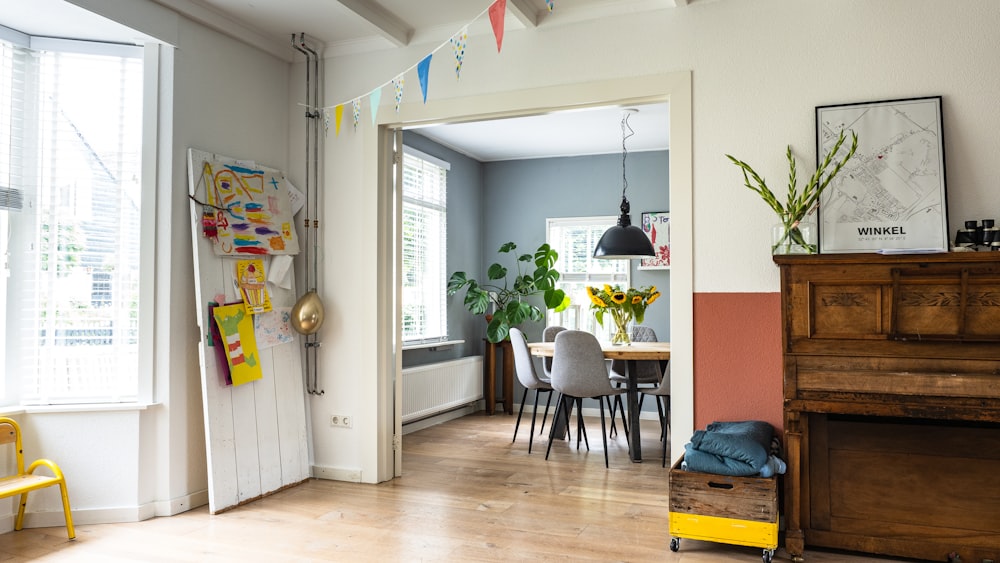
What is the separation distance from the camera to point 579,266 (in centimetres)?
739

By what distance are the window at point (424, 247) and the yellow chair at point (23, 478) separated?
3264 millimetres

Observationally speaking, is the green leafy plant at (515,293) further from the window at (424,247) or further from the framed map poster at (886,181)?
the framed map poster at (886,181)

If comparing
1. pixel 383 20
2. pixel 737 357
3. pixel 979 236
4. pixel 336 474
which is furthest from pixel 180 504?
pixel 979 236

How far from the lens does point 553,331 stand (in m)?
6.40

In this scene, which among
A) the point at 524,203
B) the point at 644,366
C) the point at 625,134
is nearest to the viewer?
the point at 644,366

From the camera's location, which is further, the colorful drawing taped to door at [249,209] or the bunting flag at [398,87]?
the bunting flag at [398,87]

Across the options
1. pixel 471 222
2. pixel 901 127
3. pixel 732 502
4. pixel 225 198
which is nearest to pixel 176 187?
pixel 225 198

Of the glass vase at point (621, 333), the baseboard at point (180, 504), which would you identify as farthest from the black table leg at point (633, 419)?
the baseboard at point (180, 504)

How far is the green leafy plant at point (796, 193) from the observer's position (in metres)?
3.27

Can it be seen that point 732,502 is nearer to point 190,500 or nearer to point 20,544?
Answer: point 190,500

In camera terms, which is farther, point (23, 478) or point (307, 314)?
point (307, 314)

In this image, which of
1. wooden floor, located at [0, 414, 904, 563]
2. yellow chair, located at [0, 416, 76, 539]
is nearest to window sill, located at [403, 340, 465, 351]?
wooden floor, located at [0, 414, 904, 563]

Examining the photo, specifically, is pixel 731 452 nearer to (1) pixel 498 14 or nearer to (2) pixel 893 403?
(2) pixel 893 403

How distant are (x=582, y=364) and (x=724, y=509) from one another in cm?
195
